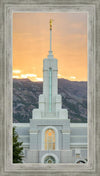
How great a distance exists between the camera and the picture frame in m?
1.46

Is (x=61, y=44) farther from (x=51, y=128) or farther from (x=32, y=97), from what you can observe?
(x=51, y=128)

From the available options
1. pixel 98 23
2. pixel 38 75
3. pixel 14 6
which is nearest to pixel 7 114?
pixel 14 6

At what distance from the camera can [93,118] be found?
1475mm

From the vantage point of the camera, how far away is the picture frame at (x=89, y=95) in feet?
4.77

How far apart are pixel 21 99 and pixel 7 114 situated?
29.5ft

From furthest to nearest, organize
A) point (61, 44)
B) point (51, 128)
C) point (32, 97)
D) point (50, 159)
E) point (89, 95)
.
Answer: point (51, 128), point (50, 159), point (32, 97), point (61, 44), point (89, 95)

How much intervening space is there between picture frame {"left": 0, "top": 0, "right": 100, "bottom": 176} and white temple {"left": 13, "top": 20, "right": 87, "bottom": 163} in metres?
10.5

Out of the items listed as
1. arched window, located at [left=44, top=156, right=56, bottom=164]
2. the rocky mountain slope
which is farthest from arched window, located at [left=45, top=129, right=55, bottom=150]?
the rocky mountain slope

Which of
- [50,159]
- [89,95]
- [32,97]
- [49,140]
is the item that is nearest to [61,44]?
[32,97]

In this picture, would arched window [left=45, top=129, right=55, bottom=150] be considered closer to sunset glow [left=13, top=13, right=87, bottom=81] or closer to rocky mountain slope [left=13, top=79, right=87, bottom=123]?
rocky mountain slope [left=13, top=79, right=87, bottom=123]

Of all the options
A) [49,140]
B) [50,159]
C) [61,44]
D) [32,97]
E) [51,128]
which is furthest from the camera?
[49,140]

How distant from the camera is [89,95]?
A: 150 centimetres

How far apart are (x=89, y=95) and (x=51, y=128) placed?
1102cm

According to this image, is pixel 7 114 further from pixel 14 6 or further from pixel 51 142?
pixel 51 142
